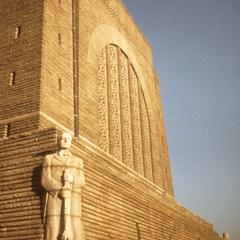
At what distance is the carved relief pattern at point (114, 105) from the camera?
13648mm

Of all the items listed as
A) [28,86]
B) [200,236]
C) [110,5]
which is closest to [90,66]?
[28,86]

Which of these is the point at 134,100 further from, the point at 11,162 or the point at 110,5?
the point at 11,162

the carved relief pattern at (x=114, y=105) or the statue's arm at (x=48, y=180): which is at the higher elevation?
the carved relief pattern at (x=114, y=105)

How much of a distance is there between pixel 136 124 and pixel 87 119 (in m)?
5.84

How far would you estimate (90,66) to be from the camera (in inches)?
484

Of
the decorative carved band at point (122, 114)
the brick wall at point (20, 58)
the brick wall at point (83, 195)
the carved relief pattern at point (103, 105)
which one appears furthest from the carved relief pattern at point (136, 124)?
the brick wall at point (20, 58)

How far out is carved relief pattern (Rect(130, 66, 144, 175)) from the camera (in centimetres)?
1559

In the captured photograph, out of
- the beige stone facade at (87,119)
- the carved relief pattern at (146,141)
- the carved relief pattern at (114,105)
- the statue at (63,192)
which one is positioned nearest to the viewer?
the statue at (63,192)

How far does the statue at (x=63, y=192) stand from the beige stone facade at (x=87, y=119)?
0.30 metres

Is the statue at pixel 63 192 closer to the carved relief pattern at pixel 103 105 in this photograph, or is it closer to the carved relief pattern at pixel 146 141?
the carved relief pattern at pixel 103 105

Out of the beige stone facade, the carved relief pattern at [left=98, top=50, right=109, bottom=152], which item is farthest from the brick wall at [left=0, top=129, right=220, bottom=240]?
the carved relief pattern at [left=98, top=50, right=109, bottom=152]

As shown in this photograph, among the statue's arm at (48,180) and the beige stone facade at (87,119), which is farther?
the beige stone facade at (87,119)

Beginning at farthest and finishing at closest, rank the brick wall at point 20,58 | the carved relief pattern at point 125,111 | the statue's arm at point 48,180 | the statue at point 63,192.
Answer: the carved relief pattern at point 125,111
the brick wall at point 20,58
the statue's arm at point 48,180
the statue at point 63,192

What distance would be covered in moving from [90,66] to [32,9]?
276cm
